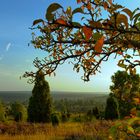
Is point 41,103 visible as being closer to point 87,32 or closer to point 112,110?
point 112,110

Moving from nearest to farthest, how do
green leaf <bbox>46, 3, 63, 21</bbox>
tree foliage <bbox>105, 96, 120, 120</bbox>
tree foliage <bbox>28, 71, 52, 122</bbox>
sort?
1. green leaf <bbox>46, 3, 63, 21</bbox>
2. tree foliage <bbox>28, 71, 52, 122</bbox>
3. tree foliage <bbox>105, 96, 120, 120</bbox>

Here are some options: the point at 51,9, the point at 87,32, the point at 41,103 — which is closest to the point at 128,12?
the point at 87,32

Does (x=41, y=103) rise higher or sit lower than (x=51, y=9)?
lower

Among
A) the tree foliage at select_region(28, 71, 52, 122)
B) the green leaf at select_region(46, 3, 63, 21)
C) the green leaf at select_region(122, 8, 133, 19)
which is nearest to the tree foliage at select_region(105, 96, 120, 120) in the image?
the tree foliage at select_region(28, 71, 52, 122)

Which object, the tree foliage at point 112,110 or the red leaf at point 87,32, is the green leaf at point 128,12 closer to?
the red leaf at point 87,32

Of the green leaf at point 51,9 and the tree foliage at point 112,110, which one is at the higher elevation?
the green leaf at point 51,9

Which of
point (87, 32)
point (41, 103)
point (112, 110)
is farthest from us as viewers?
point (112, 110)

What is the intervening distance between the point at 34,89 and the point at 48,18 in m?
24.5

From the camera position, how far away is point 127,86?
10.6 feet

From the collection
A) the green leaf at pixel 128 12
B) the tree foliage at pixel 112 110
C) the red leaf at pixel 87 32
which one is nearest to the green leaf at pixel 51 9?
the red leaf at pixel 87 32

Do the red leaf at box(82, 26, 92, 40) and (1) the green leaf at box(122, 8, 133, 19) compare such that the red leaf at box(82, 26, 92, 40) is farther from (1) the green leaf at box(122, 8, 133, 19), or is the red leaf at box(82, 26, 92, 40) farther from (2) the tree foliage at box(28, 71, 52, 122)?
(2) the tree foliage at box(28, 71, 52, 122)

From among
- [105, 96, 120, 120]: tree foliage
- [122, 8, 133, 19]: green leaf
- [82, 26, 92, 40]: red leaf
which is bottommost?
[105, 96, 120, 120]: tree foliage

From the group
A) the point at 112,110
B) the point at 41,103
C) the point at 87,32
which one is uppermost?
the point at 87,32

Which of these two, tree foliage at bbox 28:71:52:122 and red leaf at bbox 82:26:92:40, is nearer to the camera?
red leaf at bbox 82:26:92:40
